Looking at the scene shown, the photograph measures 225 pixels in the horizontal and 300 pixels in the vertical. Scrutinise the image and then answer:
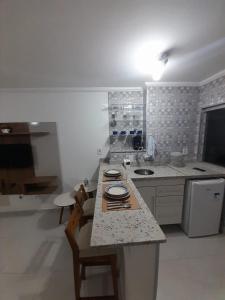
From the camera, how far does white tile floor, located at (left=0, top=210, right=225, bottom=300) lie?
1.43 m

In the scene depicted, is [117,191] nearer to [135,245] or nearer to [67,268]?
[135,245]

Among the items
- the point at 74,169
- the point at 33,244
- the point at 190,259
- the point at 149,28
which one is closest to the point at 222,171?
the point at 190,259

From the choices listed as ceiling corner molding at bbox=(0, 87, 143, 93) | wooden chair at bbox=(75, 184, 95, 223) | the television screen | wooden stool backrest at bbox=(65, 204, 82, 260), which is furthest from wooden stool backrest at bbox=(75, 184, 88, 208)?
ceiling corner molding at bbox=(0, 87, 143, 93)

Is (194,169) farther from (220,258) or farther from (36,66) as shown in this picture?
(36,66)

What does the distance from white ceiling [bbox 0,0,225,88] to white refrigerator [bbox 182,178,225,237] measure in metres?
1.56

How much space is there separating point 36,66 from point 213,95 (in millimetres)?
2502

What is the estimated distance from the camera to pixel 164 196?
85.7 inches

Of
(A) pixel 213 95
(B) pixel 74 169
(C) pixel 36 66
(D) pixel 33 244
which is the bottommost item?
(D) pixel 33 244

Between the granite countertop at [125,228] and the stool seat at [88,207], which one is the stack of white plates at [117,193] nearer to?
the granite countertop at [125,228]

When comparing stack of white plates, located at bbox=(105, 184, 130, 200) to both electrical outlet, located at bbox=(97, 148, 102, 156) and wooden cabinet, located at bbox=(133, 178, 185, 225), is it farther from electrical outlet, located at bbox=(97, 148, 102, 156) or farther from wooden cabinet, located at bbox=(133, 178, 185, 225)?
electrical outlet, located at bbox=(97, 148, 102, 156)

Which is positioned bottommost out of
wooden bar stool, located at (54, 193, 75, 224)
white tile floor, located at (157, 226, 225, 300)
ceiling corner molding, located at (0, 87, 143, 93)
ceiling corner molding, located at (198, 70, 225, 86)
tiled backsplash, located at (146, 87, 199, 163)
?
white tile floor, located at (157, 226, 225, 300)

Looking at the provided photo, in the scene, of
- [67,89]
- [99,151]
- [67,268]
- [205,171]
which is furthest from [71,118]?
[205,171]

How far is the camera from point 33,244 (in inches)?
81.2

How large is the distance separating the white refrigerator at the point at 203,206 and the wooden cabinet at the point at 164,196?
119 millimetres
